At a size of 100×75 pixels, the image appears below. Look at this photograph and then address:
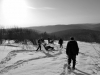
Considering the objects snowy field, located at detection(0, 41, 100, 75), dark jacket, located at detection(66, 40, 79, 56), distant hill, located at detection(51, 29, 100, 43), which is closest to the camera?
snowy field, located at detection(0, 41, 100, 75)

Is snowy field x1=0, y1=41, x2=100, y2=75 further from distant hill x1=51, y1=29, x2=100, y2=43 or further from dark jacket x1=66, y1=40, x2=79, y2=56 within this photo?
distant hill x1=51, y1=29, x2=100, y2=43

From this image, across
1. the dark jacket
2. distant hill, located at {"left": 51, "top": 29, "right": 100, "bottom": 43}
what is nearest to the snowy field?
the dark jacket

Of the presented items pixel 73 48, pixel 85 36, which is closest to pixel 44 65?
pixel 73 48

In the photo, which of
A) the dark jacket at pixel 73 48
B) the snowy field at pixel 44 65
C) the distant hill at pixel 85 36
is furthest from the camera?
the distant hill at pixel 85 36

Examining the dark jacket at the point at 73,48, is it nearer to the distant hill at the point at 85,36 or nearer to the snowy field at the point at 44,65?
the snowy field at the point at 44,65

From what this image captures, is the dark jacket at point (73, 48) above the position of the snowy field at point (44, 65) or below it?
above

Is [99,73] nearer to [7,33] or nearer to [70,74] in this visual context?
[70,74]

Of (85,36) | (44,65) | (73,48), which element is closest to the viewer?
(73,48)

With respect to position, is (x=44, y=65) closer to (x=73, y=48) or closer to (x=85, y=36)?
(x=73, y=48)

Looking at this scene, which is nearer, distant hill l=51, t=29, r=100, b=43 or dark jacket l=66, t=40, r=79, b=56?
dark jacket l=66, t=40, r=79, b=56

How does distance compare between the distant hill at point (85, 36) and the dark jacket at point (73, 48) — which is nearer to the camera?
the dark jacket at point (73, 48)

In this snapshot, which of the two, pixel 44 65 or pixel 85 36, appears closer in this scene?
pixel 44 65

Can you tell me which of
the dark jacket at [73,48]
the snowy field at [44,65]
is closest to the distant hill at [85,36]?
the snowy field at [44,65]

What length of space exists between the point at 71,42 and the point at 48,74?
6.91 ft
